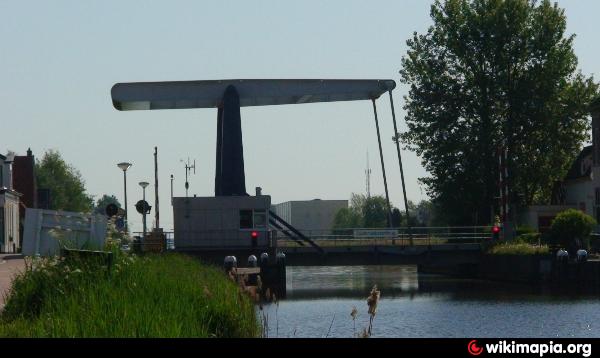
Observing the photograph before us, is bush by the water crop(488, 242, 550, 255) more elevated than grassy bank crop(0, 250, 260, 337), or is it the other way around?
bush by the water crop(488, 242, 550, 255)

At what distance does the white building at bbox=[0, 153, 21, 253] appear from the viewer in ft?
211

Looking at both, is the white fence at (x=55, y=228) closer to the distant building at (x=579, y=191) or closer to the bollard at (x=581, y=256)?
the bollard at (x=581, y=256)

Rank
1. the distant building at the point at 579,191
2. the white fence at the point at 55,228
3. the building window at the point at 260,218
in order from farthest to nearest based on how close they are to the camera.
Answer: the distant building at the point at 579,191
the building window at the point at 260,218
the white fence at the point at 55,228

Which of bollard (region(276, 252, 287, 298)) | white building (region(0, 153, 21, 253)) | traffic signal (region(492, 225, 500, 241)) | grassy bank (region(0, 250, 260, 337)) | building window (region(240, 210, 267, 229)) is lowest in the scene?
grassy bank (region(0, 250, 260, 337))

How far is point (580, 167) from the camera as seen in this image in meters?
72.1

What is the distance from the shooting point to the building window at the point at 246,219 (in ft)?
164

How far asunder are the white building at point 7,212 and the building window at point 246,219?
1682cm

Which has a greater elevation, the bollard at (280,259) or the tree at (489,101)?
the tree at (489,101)

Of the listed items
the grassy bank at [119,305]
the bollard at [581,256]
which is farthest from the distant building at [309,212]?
the grassy bank at [119,305]

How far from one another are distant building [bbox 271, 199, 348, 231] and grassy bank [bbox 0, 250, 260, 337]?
160m
